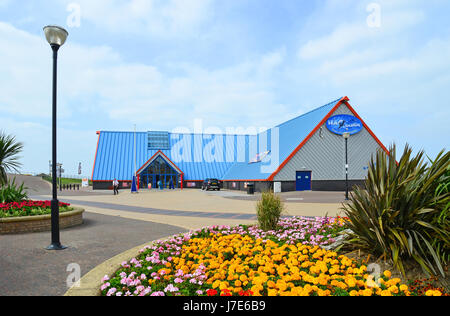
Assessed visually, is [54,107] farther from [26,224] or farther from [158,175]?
[158,175]

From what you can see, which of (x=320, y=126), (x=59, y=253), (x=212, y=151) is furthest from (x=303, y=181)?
(x=59, y=253)

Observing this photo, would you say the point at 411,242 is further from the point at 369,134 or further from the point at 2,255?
the point at 369,134

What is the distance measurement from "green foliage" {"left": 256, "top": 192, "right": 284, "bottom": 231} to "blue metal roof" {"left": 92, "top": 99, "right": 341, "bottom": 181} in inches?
988

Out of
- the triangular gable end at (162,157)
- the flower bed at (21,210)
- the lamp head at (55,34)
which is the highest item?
the lamp head at (55,34)

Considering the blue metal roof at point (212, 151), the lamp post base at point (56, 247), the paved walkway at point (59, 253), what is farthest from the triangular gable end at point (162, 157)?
the lamp post base at point (56, 247)

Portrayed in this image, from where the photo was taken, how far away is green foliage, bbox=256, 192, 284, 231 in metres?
7.34

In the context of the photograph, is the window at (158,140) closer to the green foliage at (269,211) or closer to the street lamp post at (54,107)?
the street lamp post at (54,107)

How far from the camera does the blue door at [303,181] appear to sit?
32.4 meters

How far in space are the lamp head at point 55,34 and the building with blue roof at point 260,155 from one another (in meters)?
21.3

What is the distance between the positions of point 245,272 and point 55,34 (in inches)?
280

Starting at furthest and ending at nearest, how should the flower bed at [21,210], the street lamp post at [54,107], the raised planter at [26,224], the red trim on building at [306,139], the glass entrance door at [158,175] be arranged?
1. the glass entrance door at [158,175]
2. the red trim on building at [306,139]
3. the flower bed at [21,210]
4. the raised planter at [26,224]
5. the street lamp post at [54,107]

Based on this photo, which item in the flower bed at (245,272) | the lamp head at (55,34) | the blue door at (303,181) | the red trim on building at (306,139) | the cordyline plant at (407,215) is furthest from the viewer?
the blue door at (303,181)

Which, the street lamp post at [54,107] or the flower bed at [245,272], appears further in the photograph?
the street lamp post at [54,107]
